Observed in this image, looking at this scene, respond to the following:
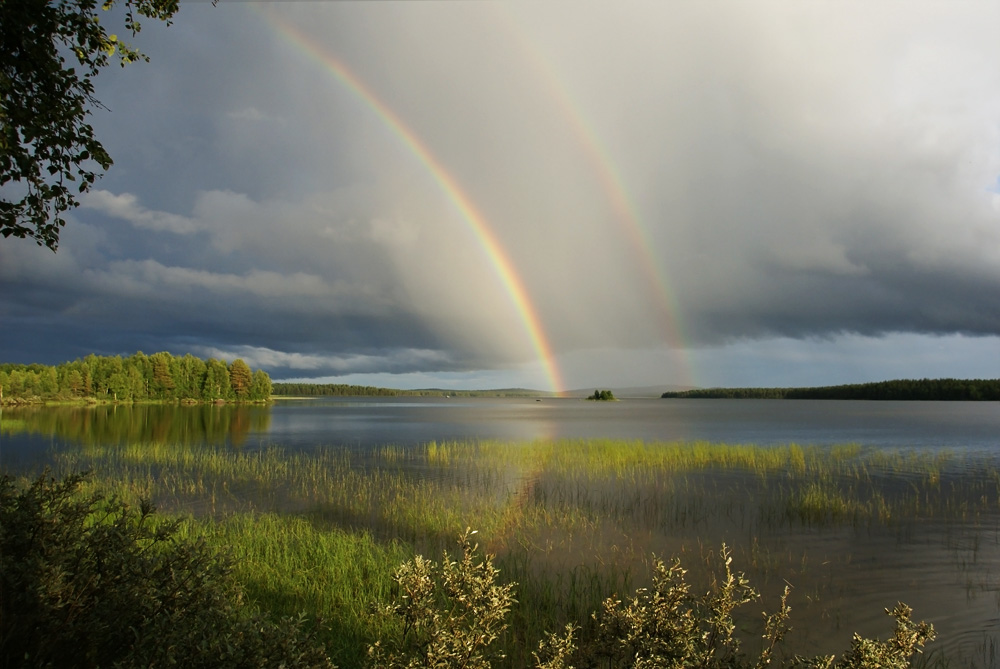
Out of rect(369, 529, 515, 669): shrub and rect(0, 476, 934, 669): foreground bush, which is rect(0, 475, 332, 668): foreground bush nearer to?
rect(0, 476, 934, 669): foreground bush

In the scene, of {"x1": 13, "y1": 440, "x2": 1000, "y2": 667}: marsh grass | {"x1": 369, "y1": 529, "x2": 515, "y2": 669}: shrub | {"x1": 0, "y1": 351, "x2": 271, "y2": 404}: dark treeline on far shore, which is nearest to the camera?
{"x1": 369, "y1": 529, "x2": 515, "y2": 669}: shrub

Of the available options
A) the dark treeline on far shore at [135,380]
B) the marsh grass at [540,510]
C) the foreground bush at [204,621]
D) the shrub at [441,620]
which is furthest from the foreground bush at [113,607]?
the dark treeline on far shore at [135,380]

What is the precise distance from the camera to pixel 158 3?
21.9 feet

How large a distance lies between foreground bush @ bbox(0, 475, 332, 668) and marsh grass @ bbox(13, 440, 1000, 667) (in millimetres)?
756

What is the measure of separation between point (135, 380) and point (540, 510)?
Result: 440 ft

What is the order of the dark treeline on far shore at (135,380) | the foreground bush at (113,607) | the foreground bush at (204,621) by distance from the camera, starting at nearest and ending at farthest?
the foreground bush at (113,607), the foreground bush at (204,621), the dark treeline on far shore at (135,380)

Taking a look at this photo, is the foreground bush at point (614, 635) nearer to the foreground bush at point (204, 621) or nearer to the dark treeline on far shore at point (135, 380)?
the foreground bush at point (204, 621)

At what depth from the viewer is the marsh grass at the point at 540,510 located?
10516mm

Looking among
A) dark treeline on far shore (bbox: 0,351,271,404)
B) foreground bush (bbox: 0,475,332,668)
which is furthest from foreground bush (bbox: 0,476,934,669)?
dark treeline on far shore (bbox: 0,351,271,404)

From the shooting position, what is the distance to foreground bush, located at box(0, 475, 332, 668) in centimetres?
346

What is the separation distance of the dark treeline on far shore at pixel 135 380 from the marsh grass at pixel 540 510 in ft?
331

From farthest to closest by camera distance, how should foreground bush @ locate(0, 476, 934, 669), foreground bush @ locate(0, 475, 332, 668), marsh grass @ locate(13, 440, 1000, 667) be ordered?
marsh grass @ locate(13, 440, 1000, 667), foreground bush @ locate(0, 476, 934, 669), foreground bush @ locate(0, 475, 332, 668)

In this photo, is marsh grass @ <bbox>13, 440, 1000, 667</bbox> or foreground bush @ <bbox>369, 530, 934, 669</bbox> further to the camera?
marsh grass @ <bbox>13, 440, 1000, 667</bbox>

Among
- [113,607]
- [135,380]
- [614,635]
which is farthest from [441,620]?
[135,380]
